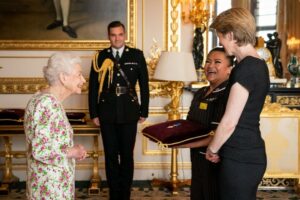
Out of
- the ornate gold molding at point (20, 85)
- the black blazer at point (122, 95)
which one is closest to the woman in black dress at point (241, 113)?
the black blazer at point (122, 95)

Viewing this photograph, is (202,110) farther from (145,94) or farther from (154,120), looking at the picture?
(154,120)

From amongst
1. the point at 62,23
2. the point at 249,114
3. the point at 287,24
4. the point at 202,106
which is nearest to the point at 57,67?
the point at 202,106

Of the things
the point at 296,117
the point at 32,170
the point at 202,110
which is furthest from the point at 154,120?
the point at 32,170

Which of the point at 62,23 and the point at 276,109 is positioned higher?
the point at 62,23

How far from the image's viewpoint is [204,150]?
7.93ft

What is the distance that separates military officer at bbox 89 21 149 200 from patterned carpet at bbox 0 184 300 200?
1.65 feet

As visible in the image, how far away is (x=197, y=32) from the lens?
4770 millimetres

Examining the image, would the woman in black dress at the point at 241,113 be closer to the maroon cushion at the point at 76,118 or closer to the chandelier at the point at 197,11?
the maroon cushion at the point at 76,118

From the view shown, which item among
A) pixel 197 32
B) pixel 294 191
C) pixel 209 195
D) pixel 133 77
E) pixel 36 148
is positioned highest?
pixel 197 32

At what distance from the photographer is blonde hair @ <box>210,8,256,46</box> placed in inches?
76.2

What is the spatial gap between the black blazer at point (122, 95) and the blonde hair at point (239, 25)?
1997 mm

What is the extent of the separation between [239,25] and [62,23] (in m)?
3.16

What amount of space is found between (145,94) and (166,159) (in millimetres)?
1232

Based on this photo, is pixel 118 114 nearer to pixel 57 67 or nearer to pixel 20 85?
A: pixel 20 85
